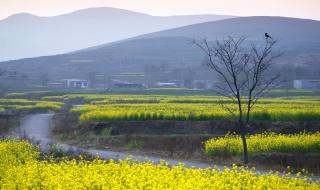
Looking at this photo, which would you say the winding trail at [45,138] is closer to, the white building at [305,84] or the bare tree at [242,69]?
the bare tree at [242,69]

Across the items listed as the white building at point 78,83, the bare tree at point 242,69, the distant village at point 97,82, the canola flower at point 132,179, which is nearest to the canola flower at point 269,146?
the bare tree at point 242,69

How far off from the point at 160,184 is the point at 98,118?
2392cm

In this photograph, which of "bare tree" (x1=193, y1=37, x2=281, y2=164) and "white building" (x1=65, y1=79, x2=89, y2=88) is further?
"white building" (x1=65, y1=79, x2=89, y2=88)

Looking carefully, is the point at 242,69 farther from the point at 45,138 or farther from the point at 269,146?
the point at 45,138

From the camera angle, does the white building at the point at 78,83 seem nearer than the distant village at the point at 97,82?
No

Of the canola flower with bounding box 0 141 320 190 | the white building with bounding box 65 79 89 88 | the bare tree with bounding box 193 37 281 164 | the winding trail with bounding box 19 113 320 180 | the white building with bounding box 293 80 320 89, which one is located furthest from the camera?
the white building with bounding box 65 79 89 88

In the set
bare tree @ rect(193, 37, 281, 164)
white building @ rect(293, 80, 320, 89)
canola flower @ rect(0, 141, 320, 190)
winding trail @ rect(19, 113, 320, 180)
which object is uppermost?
bare tree @ rect(193, 37, 281, 164)

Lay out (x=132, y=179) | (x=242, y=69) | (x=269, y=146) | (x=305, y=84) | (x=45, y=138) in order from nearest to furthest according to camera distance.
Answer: (x=132, y=179), (x=269, y=146), (x=242, y=69), (x=45, y=138), (x=305, y=84)

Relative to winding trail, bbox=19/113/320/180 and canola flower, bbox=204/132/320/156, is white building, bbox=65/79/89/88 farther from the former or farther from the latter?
canola flower, bbox=204/132/320/156

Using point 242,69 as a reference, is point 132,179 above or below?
below

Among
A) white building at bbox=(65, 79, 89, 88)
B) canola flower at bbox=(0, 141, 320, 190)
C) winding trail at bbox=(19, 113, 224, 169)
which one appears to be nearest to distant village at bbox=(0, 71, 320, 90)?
white building at bbox=(65, 79, 89, 88)

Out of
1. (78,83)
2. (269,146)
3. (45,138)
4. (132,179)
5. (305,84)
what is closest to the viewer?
(132,179)

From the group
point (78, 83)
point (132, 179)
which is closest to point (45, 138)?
point (132, 179)

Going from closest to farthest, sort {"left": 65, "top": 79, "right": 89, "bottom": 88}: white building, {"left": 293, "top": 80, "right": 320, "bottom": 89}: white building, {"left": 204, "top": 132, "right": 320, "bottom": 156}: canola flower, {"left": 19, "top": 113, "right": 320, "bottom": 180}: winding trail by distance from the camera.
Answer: {"left": 204, "top": 132, "right": 320, "bottom": 156}: canola flower → {"left": 19, "top": 113, "right": 320, "bottom": 180}: winding trail → {"left": 293, "top": 80, "right": 320, "bottom": 89}: white building → {"left": 65, "top": 79, "right": 89, "bottom": 88}: white building
